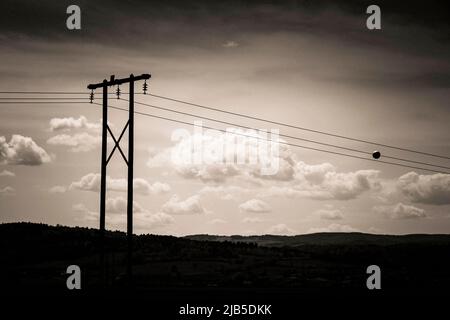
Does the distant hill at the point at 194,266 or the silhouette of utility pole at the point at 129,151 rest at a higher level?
the silhouette of utility pole at the point at 129,151

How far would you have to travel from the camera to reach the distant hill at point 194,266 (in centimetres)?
3722

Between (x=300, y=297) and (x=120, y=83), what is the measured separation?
14.1 metres

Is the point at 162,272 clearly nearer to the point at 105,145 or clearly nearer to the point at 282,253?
the point at 105,145

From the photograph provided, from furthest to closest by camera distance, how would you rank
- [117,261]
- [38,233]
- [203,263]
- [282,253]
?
[38,233] < [282,253] < [117,261] < [203,263]

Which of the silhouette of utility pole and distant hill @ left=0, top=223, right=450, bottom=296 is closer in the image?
the silhouette of utility pole

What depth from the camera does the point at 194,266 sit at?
55.2 meters

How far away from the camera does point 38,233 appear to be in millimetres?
110625

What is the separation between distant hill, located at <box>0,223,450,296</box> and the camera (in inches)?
1465

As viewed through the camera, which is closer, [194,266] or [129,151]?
[129,151]

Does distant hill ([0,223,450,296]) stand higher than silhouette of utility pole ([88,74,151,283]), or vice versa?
silhouette of utility pole ([88,74,151,283])

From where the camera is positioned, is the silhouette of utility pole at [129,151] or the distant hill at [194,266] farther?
the distant hill at [194,266]

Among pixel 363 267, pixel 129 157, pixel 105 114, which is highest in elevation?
pixel 105 114

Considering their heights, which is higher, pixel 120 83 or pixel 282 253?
pixel 120 83
